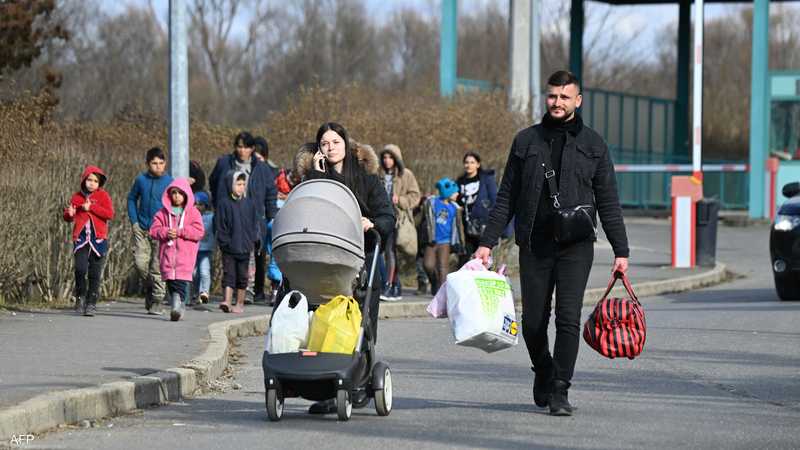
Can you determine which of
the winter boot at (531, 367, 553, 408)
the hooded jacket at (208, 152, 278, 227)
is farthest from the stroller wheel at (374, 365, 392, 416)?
the hooded jacket at (208, 152, 278, 227)

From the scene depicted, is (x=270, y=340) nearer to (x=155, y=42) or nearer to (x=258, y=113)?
(x=155, y=42)

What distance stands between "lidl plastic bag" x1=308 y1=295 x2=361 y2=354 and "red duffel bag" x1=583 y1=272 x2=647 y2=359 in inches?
55.0

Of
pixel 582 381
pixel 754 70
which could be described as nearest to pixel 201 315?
pixel 582 381

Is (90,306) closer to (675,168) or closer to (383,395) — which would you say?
(383,395)

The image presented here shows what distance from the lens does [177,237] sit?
47.5ft

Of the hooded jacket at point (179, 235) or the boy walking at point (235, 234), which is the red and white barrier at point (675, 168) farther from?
the hooded jacket at point (179, 235)

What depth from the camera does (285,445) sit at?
7.96 metres

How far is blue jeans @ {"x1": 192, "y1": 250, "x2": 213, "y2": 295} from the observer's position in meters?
16.4

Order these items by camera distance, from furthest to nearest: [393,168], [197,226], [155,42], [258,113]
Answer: [258,113] → [155,42] → [393,168] → [197,226]

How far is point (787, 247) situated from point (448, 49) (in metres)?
22.6

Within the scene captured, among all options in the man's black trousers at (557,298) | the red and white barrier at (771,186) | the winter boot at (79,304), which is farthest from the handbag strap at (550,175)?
the red and white barrier at (771,186)

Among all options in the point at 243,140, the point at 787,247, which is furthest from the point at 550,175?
the point at 787,247

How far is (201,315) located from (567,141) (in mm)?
7016

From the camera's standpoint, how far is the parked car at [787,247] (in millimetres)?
18234
